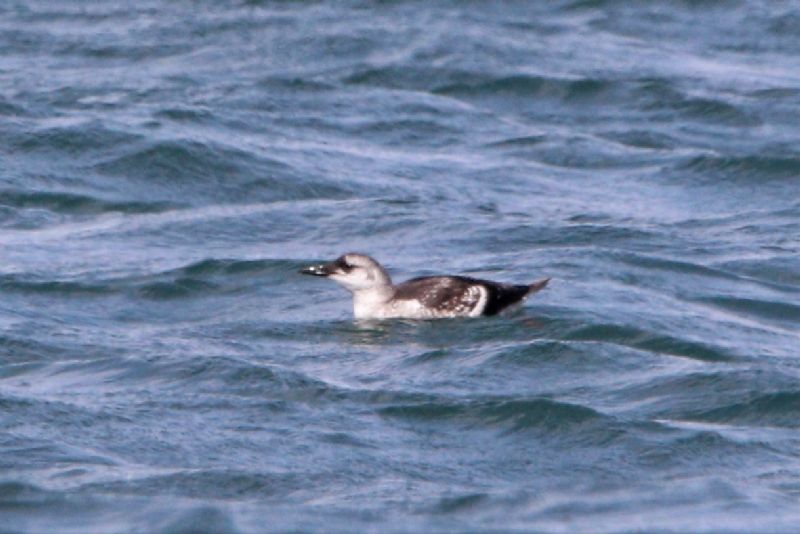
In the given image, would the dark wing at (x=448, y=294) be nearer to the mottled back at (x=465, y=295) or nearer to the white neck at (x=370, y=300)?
the mottled back at (x=465, y=295)

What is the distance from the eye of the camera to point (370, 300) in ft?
45.4

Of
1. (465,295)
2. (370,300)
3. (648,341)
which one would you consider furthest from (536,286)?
(370,300)

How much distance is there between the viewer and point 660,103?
70.1ft

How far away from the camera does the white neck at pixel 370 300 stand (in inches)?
545

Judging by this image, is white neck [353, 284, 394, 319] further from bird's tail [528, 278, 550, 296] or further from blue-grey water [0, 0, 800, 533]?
bird's tail [528, 278, 550, 296]

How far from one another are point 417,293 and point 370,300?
1.20 feet

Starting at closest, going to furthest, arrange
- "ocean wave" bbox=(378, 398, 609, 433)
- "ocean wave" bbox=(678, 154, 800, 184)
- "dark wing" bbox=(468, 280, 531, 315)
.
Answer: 1. "ocean wave" bbox=(378, 398, 609, 433)
2. "dark wing" bbox=(468, 280, 531, 315)
3. "ocean wave" bbox=(678, 154, 800, 184)

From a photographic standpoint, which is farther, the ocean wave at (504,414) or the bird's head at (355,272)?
the bird's head at (355,272)

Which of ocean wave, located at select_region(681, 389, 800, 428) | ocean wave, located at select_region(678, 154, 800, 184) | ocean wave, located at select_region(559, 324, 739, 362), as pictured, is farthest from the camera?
ocean wave, located at select_region(678, 154, 800, 184)

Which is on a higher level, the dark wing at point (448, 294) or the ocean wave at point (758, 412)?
the dark wing at point (448, 294)

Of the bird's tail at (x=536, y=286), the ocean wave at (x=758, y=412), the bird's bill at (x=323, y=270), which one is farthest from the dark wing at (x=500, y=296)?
the ocean wave at (x=758, y=412)

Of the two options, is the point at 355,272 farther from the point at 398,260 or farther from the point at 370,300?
the point at 398,260

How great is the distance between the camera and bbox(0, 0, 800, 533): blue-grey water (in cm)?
998

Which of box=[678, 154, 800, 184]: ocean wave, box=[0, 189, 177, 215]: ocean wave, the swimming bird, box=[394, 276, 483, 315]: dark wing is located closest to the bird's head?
the swimming bird
